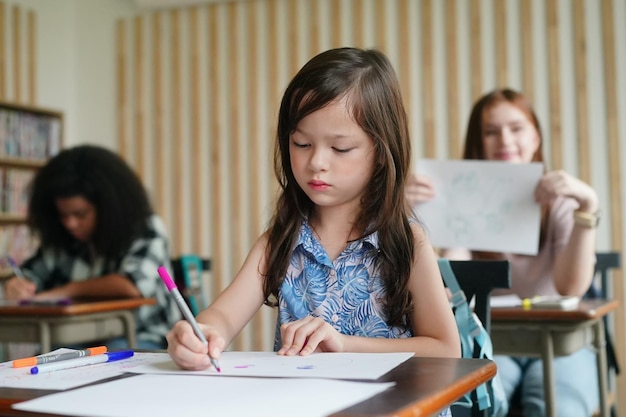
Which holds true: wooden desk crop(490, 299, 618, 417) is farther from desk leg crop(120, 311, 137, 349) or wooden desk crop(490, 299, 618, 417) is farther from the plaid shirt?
the plaid shirt

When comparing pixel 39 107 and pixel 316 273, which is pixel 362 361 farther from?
pixel 39 107

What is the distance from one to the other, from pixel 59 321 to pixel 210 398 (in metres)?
2.15

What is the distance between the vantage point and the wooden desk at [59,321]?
9.31ft

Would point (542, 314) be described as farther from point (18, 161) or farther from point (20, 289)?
point (18, 161)

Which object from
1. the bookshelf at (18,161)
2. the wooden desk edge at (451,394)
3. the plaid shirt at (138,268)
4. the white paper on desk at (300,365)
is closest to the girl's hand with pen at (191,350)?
the white paper on desk at (300,365)

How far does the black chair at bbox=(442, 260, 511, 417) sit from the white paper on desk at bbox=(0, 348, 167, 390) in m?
0.81

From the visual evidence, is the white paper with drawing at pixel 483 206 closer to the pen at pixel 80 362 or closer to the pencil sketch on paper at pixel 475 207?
the pencil sketch on paper at pixel 475 207

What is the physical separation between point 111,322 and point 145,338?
1.19 ft

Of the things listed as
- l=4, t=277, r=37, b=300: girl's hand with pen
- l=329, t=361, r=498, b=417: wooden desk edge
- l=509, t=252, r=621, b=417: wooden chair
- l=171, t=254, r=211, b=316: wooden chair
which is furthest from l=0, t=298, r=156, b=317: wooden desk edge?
l=329, t=361, r=498, b=417: wooden desk edge

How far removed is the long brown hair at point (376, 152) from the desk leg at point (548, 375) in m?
0.91

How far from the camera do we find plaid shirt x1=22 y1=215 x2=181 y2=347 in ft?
11.3

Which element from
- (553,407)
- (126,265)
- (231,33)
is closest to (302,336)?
(553,407)

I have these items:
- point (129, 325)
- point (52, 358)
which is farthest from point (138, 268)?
point (52, 358)

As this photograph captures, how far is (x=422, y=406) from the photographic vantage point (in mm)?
837
